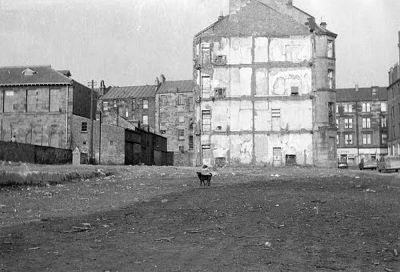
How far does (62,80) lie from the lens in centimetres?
6656

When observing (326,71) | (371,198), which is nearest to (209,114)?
(326,71)

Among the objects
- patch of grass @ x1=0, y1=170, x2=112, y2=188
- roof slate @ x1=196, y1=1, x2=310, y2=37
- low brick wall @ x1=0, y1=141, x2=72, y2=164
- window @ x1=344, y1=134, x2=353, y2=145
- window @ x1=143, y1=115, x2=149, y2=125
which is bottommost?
patch of grass @ x1=0, y1=170, x2=112, y2=188

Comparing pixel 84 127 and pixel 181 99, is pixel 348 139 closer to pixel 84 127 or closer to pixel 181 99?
pixel 181 99

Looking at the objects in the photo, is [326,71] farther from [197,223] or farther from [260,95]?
[197,223]

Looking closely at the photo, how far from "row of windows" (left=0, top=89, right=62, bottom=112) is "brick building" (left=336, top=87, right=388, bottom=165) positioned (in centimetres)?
5939

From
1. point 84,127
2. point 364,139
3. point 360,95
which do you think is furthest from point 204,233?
point 360,95

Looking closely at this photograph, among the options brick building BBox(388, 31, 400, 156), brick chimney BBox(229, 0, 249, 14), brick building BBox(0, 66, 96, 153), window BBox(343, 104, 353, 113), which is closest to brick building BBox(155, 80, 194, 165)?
brick building BBox(0, 66, 96, 153)

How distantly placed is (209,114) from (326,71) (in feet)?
35.6

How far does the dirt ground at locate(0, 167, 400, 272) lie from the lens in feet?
24.7

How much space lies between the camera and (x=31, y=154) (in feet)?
143

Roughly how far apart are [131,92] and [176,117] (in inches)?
463

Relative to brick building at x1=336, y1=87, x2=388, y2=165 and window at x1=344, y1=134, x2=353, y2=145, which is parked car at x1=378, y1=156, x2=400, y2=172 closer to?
brick building at x1=336, y1=87, x2=388, y2=165

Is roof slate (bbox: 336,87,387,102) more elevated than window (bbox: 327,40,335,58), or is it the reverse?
roof slate (bbox: 336,87,387,102)

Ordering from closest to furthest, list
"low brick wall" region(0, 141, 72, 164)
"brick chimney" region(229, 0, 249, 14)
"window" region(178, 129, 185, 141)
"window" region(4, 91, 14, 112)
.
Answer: "low brick wall" region(0, 141, 72, 164), "brick chimney" region(229, 0, 249, 14), "window" region(4, 91, 14, 112), "window" region(178, 129, 185, 141)
